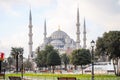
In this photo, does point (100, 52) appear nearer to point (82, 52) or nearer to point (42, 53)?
point (82, 52)

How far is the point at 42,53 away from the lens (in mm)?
146250

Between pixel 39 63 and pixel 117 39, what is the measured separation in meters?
72.7

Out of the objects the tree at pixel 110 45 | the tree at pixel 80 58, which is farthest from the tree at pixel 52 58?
the tree at pixel 110 45

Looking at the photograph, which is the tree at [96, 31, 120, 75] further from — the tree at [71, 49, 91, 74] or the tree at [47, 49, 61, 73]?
the tree at [47, 49, 61, 73]

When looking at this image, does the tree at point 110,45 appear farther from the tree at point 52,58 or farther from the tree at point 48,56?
the tree at point 48,56

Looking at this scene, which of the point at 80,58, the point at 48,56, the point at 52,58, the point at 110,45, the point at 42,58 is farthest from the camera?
the point at 42,58

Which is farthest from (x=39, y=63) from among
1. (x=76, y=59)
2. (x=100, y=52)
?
(x=100, y=52)

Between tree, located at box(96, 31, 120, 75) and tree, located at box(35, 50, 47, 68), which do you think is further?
tree, located at box(35, 50, 47, 68)

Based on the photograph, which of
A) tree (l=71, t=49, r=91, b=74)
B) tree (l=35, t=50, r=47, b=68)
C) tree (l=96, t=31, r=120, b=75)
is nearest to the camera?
tree (l=96, t=31, r=120, b=75)

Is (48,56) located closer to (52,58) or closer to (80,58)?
(52,58)

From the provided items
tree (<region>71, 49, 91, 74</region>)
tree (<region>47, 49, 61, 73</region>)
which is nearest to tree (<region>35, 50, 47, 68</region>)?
tree (<region>47, 49, 61, 73</region>)

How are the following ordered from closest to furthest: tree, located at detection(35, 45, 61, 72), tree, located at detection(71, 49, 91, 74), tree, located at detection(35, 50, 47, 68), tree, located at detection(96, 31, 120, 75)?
tree, located at detection(96, 31, 120, 75) < tree, located at detection(71, 49, 91, 74) < tree, located at detection(35, 45, 61, 72) < tree, located at detection(35, 50, 47, 68)

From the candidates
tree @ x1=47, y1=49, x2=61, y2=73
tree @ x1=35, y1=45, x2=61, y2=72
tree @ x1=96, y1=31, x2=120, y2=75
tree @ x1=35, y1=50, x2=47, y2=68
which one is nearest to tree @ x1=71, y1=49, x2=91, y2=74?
tree @ x1=47, y1=49, x2=61, y2=73

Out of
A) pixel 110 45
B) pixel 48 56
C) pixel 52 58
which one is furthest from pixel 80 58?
pixel 110 45
